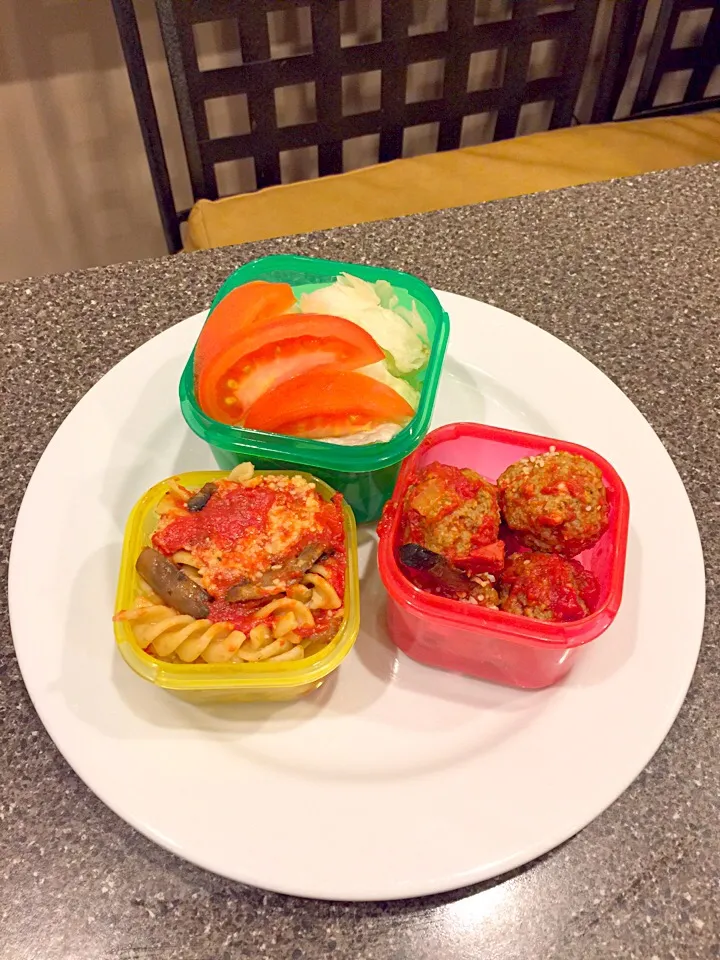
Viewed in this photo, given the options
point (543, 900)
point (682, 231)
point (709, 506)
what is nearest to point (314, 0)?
point (682, 231)

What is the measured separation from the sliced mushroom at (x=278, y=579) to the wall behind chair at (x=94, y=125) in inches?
82.1

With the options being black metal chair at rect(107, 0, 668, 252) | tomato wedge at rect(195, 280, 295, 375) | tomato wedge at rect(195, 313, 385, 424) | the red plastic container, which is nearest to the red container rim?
the red plastic container

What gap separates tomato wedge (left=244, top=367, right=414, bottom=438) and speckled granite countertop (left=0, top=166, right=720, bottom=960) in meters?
0.57

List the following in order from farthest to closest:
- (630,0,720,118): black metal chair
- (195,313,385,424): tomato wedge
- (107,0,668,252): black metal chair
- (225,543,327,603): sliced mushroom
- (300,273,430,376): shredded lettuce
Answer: (630,0,720,118): black metal chair
(107,0,668,252): black metal chair
(300,273,430,376): shredded lettuce
(195,313,385,424): tomato wedge
(225,543,327,603): sliced mushroom

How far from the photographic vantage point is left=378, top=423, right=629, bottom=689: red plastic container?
105cm

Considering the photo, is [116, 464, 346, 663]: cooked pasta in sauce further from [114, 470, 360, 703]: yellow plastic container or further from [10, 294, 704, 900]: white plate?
[10, 294, 704, 900]: white plate

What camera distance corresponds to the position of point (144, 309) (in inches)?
68.1

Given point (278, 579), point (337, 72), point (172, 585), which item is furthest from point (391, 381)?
point (337, 72)

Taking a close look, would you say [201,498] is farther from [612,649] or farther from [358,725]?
[612,649]

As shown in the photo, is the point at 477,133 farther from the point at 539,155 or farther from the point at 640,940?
the point at 640,940

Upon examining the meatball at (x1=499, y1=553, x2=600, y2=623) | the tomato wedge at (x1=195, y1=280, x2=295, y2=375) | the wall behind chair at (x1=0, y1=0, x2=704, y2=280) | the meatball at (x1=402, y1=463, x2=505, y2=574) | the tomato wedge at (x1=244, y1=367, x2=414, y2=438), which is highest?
the tomato wedge at (x1=195, y1=280, x2=295, y2=375)

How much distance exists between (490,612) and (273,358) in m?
0.55

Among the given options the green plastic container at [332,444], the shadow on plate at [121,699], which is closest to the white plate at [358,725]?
the shadow on plate at [121,699]

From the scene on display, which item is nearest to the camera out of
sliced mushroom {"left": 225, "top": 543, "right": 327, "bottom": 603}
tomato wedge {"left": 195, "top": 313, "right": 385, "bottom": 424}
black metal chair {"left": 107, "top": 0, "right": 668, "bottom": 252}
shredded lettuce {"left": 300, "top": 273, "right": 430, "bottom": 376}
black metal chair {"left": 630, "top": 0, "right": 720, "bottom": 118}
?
sliced mushroom {"left": 225, "top": 543, "right": 327, "bottom": 603}
